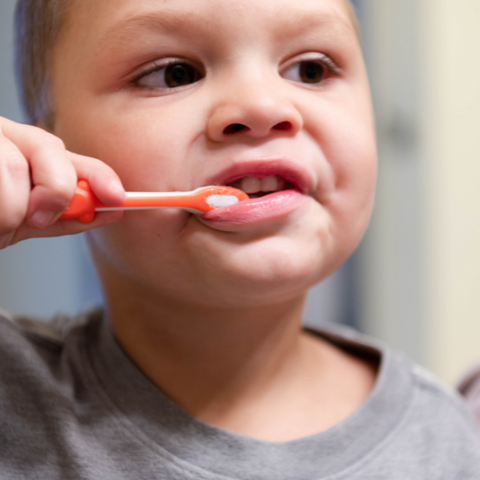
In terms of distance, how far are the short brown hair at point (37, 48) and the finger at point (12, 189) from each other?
19cm

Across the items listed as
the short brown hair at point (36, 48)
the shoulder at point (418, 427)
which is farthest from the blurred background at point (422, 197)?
the short brown hair at point (36, 48)

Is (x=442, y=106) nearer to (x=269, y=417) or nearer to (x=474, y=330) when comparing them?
(x=474, y=330)

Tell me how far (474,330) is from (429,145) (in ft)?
1.69

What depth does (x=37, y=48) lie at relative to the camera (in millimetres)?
585

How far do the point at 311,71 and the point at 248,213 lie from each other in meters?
0.19

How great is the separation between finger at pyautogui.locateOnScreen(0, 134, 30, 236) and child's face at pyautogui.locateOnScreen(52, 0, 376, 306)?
0.37ft

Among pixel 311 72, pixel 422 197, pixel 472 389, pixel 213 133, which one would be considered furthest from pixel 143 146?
pixel 422 197

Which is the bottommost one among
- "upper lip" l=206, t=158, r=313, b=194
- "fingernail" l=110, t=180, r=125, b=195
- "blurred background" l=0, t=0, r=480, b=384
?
"blurred background" l=0, t=0, r=480, b=384

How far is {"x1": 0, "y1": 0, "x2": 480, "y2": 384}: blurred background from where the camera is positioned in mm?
1451

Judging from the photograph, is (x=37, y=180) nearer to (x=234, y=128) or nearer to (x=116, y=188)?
(x=116, y=188)

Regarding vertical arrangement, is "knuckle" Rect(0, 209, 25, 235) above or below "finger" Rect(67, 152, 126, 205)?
below

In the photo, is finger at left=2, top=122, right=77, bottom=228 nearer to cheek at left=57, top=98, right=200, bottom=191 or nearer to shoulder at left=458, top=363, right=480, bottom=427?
cheek at left=57, top=98, right=200, bottom=191

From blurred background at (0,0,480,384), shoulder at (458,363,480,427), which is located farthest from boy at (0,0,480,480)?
blurred background at (0,0,480,384)

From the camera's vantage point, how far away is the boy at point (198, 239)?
0.47 m
